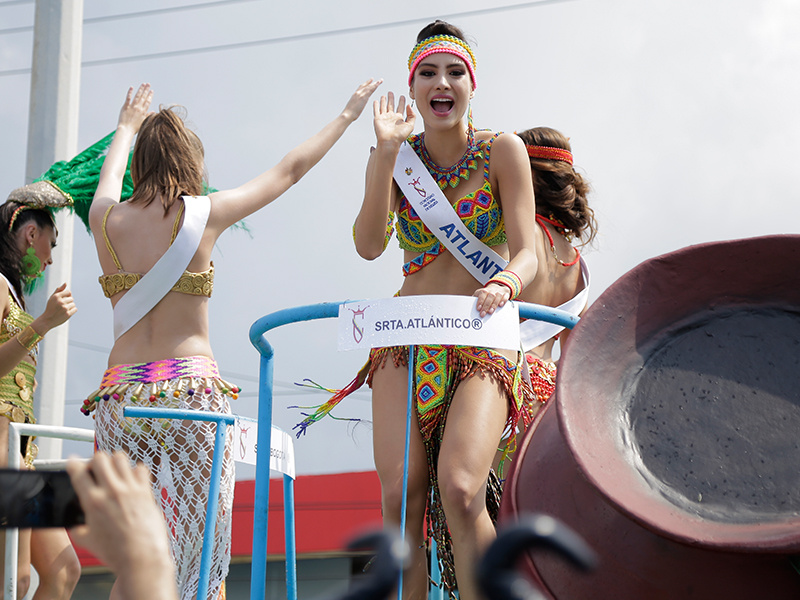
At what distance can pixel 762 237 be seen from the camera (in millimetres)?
1632

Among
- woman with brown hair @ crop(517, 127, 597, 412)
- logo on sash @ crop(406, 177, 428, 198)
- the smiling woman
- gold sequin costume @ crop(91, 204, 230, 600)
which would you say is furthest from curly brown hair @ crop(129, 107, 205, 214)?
woman with brown hair @ crop(517, 127, 597, 412)

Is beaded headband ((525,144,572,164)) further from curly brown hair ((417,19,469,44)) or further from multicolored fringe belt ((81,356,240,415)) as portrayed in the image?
multicolored fringe belt ((81,356,240,415))

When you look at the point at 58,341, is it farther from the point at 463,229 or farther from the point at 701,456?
the point at 701,456

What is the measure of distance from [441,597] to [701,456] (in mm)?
1447

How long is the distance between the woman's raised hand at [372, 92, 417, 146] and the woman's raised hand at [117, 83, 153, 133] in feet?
3.61

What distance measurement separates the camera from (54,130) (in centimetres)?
605

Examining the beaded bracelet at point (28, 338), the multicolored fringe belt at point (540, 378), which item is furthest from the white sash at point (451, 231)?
the beaded bracelet at point (28, 338)

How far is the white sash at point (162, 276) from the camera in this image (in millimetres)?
2752

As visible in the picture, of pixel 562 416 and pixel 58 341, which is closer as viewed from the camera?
pixel 562 416

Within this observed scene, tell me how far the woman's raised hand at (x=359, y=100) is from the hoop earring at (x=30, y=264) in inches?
61.6

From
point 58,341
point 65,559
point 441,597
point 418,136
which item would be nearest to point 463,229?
point 418,136

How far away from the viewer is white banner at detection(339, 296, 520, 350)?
205 centimetres

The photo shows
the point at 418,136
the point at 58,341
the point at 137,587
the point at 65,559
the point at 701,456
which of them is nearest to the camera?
the point at 137,587

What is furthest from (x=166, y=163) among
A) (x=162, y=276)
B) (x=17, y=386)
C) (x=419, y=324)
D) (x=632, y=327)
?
(x=632, y=327)
